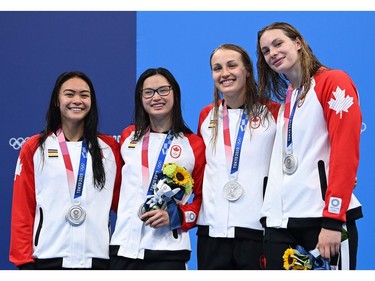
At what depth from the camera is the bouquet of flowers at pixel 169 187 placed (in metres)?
3.37

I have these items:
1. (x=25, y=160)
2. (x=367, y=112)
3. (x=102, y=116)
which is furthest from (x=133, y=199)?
(x=367, y=112)

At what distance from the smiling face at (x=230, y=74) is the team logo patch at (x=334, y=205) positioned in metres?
0.96

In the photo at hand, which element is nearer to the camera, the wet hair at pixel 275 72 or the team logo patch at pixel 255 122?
the wet hair at pixel 275 72

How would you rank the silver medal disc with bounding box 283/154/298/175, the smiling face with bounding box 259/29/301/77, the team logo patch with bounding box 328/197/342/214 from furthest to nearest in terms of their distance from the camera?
the smiling face with bounding box 259/29/301/77
the silver medal disc with bounding box 283/154/298/175
the team logo patch with bounding box 328/197/342/214

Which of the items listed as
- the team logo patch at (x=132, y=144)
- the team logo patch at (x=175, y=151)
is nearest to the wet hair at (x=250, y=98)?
the team logo patch at (x=175, y=151)

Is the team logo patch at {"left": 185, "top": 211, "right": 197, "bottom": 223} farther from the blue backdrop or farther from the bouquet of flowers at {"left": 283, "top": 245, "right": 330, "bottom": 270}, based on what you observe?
the blue backdrop

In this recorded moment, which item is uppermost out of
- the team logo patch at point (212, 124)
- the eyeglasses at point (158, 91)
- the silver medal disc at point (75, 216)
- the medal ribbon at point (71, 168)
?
the eyeglasses at point (158, 91)

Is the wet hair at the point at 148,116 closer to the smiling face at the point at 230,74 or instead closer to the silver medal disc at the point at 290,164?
the smiling face at the point at 230,74

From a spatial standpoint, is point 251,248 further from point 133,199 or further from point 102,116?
point 102,116

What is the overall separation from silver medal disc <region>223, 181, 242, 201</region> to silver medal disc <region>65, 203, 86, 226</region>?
2.68 ft

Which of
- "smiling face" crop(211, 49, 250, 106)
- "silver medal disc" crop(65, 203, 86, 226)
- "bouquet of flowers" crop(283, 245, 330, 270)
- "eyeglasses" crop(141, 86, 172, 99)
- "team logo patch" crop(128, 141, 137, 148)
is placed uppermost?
"smiling face" crop(211, 49, 250, 106)

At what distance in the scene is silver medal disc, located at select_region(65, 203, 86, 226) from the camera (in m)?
3.49

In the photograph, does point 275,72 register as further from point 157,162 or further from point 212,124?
point 157,162

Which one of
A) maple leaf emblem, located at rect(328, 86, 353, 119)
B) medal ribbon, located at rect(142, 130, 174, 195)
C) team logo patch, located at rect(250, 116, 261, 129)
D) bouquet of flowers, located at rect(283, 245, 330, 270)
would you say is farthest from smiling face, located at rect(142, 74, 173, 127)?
bouquet of flowers, located at rect(283, 245, 330, 270)
